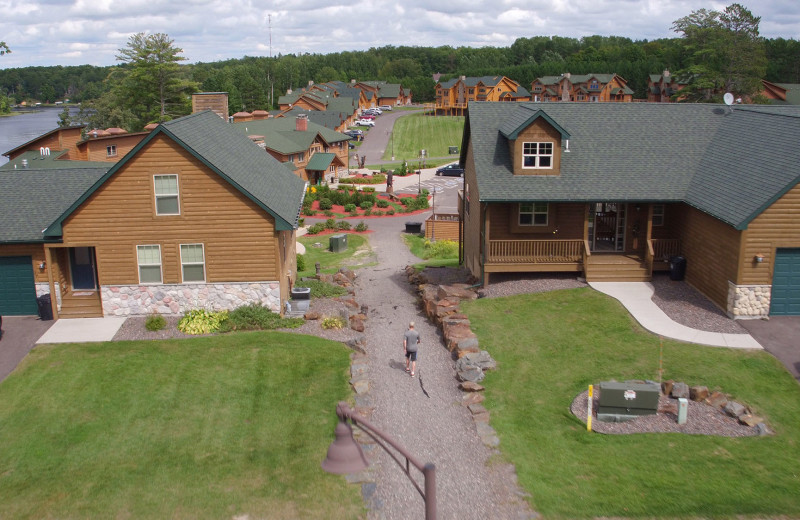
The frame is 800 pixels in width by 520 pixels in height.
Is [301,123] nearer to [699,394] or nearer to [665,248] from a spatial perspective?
[665,248]

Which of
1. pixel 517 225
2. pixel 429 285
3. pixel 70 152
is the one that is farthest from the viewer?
pixel 70 152

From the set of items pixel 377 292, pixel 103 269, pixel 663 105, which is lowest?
pixel 377 292

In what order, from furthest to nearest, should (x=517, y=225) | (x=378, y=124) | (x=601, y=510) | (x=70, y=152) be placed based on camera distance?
(x=378, y=124)
(x=70, y=152)
(x=517, y=225)
(x=601, y=510)

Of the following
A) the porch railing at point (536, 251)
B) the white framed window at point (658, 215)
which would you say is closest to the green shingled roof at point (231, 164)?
the porch railing at point (536, 251)

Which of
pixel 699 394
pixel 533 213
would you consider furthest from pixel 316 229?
pixel 699 394

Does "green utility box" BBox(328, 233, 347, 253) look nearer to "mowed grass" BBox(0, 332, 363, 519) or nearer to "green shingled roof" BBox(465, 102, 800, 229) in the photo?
"green shingled roof" BBox(465, 102, 800, 229)

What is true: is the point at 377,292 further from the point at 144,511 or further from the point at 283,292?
the point at 144,511

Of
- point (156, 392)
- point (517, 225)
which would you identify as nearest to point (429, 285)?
A: point (517, 225)
